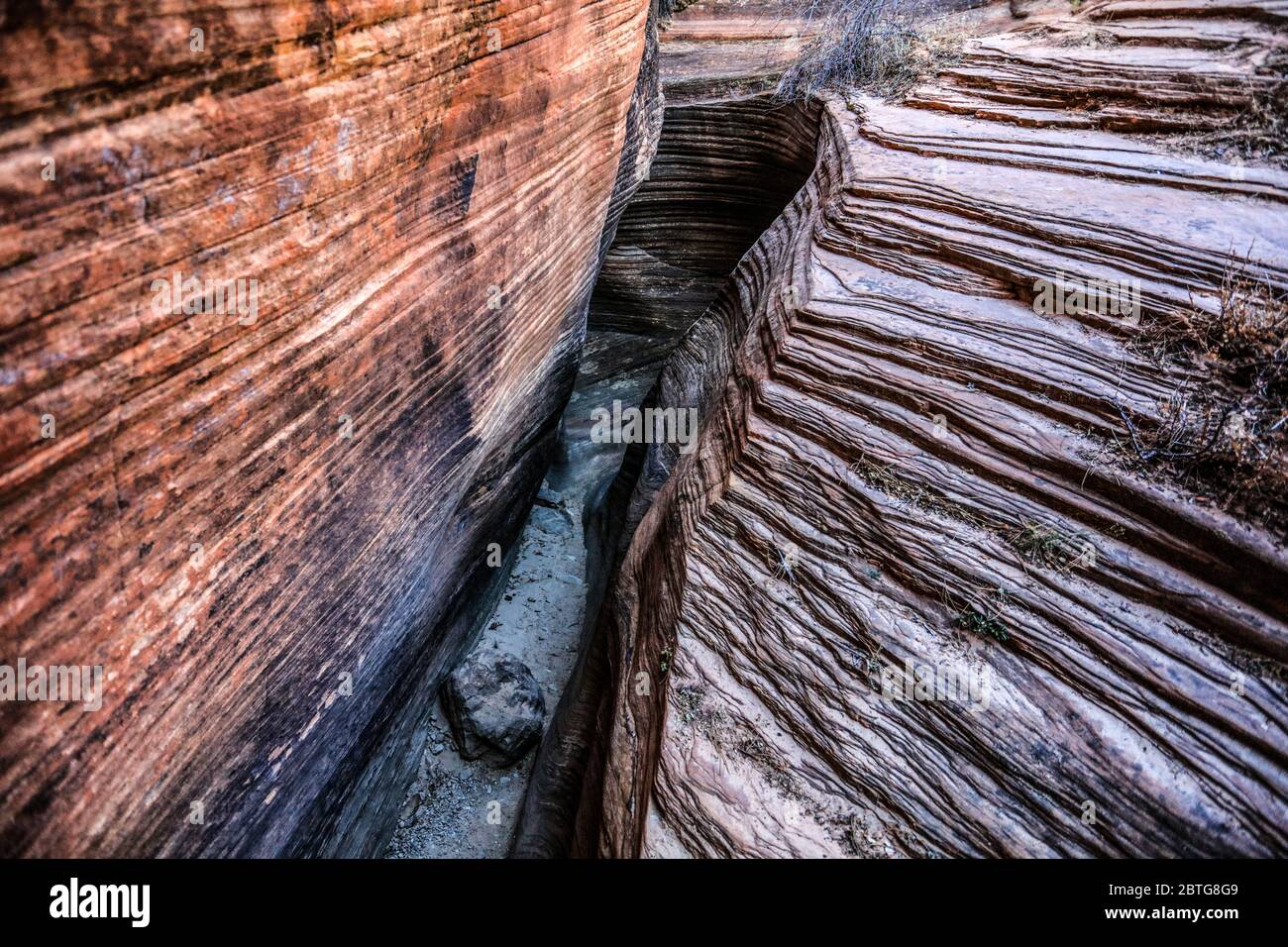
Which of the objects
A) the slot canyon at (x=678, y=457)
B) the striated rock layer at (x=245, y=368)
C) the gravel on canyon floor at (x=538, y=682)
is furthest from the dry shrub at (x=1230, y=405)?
the gravel on canyon floor at (x=538, y=682)

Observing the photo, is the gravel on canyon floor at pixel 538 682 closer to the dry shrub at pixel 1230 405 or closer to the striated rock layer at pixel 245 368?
the striated rock layer at pixel 245 368

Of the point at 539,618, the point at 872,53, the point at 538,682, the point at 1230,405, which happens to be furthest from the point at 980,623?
the point at 872,53

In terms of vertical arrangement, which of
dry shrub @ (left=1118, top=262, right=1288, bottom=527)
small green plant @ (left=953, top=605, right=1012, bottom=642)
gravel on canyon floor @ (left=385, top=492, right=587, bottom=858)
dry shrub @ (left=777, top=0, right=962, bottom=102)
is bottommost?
gravel on canyon floor @ (left=385, top=492, right=587, bottom=858)

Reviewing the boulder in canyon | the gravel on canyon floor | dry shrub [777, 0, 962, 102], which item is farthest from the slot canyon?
dry shrub [777, 0, 962, 102]

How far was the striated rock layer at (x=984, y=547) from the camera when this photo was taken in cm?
305

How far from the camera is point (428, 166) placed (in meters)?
3.94

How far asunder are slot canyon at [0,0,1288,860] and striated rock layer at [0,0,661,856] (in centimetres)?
2

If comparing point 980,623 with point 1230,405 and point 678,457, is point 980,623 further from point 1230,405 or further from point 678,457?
point 678,457

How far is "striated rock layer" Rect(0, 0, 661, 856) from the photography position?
2.31 meters

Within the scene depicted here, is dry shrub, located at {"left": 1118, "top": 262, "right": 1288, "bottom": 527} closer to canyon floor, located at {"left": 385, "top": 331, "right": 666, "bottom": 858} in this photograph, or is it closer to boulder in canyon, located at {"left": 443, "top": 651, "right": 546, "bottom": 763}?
boulder in canyon, located at {"left": 443, "top": 651, "right": 546, "bottom": 763}

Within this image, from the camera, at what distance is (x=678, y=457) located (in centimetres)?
644

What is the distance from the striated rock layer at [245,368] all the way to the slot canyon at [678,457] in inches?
0.7

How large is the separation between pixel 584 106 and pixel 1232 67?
4240mm

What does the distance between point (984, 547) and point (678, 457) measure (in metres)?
3.15
